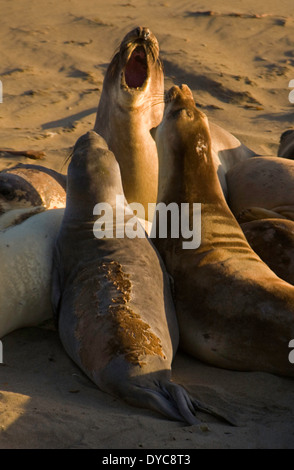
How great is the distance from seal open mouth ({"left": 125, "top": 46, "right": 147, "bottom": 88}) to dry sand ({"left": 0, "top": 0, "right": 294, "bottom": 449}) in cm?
129

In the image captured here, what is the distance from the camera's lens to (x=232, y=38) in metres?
10.4

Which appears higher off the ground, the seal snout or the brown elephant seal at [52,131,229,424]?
the seal snout

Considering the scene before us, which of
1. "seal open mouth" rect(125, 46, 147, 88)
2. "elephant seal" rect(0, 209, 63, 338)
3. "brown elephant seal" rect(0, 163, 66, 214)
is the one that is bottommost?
"elephant seal" rect(0, 209, 63, 338)

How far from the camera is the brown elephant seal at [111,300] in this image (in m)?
3.08

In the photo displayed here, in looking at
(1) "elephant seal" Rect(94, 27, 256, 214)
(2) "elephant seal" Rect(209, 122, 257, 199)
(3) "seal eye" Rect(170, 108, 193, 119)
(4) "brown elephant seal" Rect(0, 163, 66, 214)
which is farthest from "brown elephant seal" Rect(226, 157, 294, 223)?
(4) "brown elephant seal" Rect(0, 163, 66, 214)

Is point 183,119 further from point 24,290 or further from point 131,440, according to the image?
point 131,440

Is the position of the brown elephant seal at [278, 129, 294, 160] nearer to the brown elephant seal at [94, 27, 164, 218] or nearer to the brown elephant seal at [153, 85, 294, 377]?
the brown elephant seal at [94, 27, 164, 218]

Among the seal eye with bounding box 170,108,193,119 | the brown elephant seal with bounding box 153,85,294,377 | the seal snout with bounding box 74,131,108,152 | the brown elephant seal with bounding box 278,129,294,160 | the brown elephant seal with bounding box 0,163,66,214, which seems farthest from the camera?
the brown elephant seal with bounding box 278,129,294,160

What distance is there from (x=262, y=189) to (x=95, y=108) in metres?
3.29

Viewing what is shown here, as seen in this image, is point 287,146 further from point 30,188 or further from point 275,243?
point 30,188

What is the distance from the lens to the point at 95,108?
7.80m

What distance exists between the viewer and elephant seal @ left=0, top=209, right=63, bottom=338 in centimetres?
371

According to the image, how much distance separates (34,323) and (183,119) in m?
1.35

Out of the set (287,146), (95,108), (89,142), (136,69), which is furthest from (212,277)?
(95,108)
